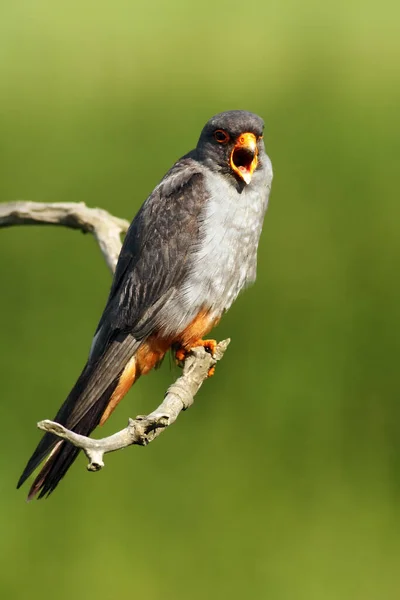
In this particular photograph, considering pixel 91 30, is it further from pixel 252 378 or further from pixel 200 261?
pixel 200 261

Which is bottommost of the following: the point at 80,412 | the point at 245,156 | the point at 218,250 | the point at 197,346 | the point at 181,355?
the point at 80,412

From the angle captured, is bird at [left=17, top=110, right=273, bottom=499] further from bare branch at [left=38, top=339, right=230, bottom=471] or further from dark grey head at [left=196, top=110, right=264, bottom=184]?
bare branch at [left=38, top=339, right=230, bottom=471]

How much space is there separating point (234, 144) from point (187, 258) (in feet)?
1.76

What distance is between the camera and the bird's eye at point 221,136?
17.1 ft

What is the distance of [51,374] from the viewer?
7.15 m

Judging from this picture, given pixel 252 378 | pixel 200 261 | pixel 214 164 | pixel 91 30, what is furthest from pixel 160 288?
pixel 91 30

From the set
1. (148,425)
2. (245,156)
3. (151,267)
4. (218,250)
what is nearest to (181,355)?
(151,267)

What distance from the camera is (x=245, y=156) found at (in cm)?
526

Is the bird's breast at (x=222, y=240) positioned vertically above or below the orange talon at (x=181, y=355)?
above

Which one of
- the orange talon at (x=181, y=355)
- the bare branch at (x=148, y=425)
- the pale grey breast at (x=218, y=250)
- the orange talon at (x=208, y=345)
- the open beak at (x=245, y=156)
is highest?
the open beak at (x=245, y=156)

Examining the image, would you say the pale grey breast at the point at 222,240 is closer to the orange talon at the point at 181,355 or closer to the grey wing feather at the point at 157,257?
the grey wing feather at the point at 157,257

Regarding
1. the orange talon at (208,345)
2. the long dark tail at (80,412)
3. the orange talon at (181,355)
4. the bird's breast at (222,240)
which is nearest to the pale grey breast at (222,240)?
the bird's breast at (222,240)

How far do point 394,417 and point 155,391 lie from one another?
1.41 m

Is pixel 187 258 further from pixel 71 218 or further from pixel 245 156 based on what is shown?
pixel 71 218
